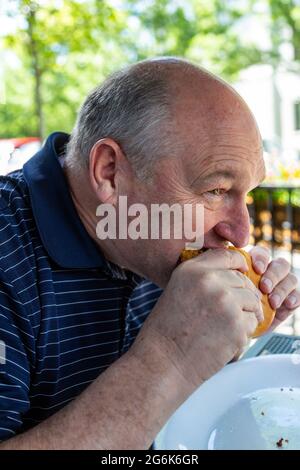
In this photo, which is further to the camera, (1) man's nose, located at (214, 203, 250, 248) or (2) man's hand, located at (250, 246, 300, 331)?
(2) man's hand, located at (250, 246, 300, 331)

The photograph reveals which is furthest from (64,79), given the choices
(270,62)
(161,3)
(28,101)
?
(270,62)

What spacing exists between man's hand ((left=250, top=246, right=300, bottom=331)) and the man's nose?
15 cm

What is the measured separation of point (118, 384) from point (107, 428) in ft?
0.28

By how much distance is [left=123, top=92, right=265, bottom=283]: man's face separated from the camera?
130 cm

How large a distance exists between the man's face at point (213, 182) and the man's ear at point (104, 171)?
3.7 inches

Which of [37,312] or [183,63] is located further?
[183,63]

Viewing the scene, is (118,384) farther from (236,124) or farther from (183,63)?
(183,63)

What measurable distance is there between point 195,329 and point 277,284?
55 cm

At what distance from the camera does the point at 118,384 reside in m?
1.00

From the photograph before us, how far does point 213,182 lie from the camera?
4.31 feet

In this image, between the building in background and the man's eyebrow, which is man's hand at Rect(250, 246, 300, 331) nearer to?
the man's eyebrow

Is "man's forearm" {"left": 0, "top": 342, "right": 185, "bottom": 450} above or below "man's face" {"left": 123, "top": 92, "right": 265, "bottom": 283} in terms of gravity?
below

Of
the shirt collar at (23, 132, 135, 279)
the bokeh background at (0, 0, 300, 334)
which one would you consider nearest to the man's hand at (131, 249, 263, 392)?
the shirt collar at (23, 132, 135, 279)
